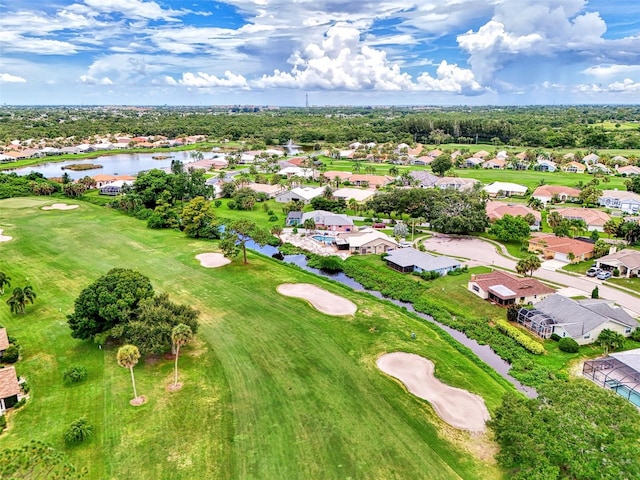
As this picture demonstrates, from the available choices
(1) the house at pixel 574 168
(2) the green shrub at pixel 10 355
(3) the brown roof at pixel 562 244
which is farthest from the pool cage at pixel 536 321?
(1) the house at pixel 574 168

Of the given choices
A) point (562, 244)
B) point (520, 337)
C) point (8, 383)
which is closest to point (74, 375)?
point (8, 383)

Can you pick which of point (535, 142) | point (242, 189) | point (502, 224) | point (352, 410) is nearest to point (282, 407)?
point (352, 410)

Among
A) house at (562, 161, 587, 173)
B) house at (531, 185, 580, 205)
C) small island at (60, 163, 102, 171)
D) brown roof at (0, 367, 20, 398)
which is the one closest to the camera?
brown roof at (0, 367, 20, 398)

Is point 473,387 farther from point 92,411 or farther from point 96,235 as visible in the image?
point 96,235

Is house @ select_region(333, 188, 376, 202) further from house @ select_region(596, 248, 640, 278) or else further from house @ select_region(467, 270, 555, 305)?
house @ select_region(596, 248, 640, 278)

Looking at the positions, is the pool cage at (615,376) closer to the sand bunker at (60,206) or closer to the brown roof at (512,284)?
the brown roof at (512,284)

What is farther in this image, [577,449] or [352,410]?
[352,410]

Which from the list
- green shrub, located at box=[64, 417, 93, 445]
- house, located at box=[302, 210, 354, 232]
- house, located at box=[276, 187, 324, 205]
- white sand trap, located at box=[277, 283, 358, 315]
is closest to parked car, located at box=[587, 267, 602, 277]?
white sand trap, located at box=[277, 283, 358, 315]

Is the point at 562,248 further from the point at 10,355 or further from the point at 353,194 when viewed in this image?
the point at 10,355
